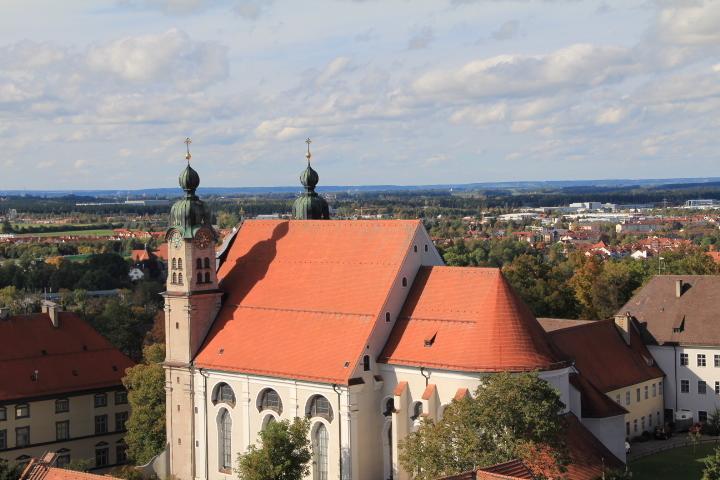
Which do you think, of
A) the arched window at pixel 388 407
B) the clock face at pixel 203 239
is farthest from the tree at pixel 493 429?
the clock face at pixel 203 239

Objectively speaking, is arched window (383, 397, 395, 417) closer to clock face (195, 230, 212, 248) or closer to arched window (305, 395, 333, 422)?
arched window (305, 395, 333, 422)

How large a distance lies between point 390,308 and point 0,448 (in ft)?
89.8

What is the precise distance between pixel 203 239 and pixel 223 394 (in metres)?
8.85

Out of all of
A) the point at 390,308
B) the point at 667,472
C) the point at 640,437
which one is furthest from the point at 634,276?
the point at 390,308

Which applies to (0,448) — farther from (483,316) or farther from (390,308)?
(483,316)

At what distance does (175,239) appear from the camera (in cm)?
6366

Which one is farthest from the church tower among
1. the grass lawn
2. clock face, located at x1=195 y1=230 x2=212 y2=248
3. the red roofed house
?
the grass lawn

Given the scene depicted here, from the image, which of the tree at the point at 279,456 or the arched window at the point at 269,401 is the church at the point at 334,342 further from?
the tree at the point at 279,456

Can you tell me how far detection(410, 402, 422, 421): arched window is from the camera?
181 ft

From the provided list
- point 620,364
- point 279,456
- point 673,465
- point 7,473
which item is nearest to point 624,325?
point 620,364

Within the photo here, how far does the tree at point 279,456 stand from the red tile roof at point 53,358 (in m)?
22.7

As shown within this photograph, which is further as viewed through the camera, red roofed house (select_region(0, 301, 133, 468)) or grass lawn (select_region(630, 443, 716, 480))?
red roofed house (select_region(0, 301, 133, 468))

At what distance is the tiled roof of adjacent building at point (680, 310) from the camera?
74438 millimetres

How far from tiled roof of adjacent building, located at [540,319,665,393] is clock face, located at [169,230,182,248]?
22352mm
